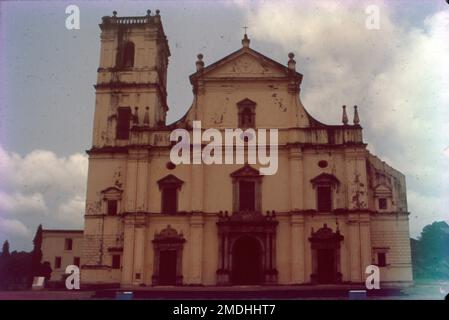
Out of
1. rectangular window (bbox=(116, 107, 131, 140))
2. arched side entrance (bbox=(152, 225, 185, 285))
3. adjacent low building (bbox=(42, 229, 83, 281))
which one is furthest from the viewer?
adjacent low building (bbox=(42, 229, 83, 281))

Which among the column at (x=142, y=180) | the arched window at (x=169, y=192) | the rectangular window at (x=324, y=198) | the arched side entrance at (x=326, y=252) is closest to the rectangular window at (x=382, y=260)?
the arched side entrance at (x=326, y=252)

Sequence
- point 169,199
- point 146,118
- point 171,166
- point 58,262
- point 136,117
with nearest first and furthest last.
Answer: point 169,199, point 171,166, point 146,118, point 136,117, point 58,262

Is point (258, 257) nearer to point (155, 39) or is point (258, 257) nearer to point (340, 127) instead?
point (340, 127)

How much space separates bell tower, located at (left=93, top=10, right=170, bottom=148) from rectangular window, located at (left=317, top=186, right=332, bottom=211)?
986 cm

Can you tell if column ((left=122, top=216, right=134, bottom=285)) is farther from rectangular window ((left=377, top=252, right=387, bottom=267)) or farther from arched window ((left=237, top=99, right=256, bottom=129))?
rectangular window ((left=377, top=252, right=387, bottom=267))

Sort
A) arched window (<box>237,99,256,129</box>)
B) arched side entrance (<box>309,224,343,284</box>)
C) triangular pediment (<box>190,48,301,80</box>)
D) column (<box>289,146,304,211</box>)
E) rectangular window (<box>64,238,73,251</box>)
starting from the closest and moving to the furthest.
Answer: arched side entrance (<box>309,224,343,284</box>), column (<box>289,146,304,211</box>), arched window (<box>237,99,256,129</box>), triangular pediment (<box>190,48,301,80</box>), rectangular window (<box>64,238,73,251</box>)

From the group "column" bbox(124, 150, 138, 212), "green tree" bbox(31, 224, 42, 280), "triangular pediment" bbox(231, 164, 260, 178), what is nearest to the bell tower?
"column" bbox(124, 150, 138, 212)

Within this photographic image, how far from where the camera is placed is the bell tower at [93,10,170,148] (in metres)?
29.8

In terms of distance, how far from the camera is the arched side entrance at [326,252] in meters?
26.8

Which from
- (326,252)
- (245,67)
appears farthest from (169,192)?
(326,252)

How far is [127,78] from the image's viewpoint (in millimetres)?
30469

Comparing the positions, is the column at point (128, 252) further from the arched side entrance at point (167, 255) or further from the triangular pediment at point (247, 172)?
the triangular pediment at point (247, 172)

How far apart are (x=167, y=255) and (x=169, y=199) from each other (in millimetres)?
2911

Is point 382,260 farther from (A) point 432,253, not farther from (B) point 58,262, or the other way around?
(B) point 58,262
